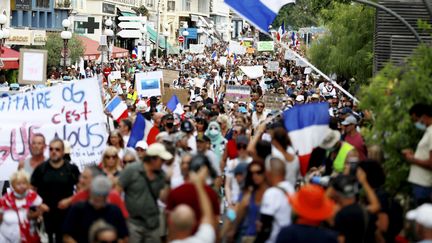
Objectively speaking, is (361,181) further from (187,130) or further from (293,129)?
(187,130)

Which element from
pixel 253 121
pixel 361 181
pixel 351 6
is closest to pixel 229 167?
pixel 361 181

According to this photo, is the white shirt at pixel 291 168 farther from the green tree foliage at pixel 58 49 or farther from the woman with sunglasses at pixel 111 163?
the green tree foliage at pixel 58 49

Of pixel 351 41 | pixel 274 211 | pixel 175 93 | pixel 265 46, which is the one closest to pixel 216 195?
pixel 274 211

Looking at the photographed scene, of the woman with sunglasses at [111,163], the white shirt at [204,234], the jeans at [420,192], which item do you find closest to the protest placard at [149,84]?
the woman with sunglasses at [111,163]

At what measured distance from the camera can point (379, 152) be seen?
12484 mm

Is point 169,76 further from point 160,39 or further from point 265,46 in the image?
point 160,39

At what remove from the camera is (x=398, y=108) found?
43.8ft

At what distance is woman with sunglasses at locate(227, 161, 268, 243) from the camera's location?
1124 centimetres

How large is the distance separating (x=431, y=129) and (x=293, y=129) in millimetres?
2452

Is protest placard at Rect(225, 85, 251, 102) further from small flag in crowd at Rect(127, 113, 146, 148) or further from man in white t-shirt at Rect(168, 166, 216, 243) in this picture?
man in white t-shirt at Rect(168, 166, 216, 243)

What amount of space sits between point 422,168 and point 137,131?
6.02 m

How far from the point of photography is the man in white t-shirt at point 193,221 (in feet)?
29.8

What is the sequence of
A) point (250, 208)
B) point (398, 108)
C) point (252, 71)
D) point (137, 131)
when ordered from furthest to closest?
point (252, 71)
point (137, 131)
point (398, 108)
point (250, 208)

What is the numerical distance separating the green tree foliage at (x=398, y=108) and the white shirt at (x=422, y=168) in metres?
0.35
